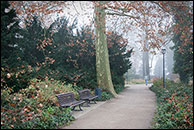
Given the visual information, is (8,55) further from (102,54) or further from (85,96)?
(102,54)

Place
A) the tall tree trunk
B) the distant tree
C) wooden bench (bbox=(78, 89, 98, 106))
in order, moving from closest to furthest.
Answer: the distant tree, wooden bench (bbox=(78, 89, 98, 106)), the tall tree trunk

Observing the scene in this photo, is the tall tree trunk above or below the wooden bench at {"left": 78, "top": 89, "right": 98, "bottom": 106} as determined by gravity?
above

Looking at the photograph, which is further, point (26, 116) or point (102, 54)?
point (102, 54)

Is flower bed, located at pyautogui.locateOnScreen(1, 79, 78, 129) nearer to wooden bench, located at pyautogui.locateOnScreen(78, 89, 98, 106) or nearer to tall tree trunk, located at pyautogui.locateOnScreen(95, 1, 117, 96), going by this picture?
wooden bench, located at pyautogui.locateOnScreen(78, 89, 98, 106)

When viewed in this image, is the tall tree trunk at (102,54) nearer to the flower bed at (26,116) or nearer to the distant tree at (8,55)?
the flower bed at (26,116)

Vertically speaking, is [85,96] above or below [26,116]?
below

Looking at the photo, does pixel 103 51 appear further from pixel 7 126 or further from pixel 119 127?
pixel 7 126

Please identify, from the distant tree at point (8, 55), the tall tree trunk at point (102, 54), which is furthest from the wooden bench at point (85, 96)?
the distant tree at point (8, 55)

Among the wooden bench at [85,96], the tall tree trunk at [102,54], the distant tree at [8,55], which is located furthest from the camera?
the tall tree trunk at [102,54]

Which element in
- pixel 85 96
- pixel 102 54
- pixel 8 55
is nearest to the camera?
pixel 8 55

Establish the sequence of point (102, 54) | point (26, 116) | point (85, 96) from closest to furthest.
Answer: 1. point (26, 116)
2. point (85, 96)
3. point (102, 54)

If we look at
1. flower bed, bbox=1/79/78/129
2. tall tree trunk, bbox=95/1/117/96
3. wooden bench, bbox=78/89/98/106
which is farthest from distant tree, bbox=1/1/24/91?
tall tree trunk, bbox=95/1/117/96

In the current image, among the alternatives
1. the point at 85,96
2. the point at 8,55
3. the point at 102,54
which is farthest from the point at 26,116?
the point at 102,54

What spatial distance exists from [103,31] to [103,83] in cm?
349
